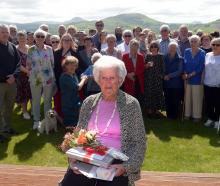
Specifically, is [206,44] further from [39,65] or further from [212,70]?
[39,65]

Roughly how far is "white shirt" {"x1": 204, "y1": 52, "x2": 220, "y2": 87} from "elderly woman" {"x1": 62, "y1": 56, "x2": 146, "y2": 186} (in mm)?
5545

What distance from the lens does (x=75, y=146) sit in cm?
355

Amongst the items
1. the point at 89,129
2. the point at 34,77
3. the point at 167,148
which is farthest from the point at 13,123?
the point at 89,129

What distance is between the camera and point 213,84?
8984 millimetres

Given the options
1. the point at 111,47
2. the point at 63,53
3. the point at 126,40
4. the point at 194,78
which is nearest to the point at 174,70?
the point at 194,78

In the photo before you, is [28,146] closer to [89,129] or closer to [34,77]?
[34,77]

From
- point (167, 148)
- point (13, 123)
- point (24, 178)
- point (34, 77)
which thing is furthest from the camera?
point (13, 123)

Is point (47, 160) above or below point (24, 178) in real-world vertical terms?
below

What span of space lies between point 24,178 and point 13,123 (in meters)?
4.46

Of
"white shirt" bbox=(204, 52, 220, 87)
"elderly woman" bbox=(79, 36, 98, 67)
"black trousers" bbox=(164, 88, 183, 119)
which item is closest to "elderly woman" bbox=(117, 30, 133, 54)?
"elderly woman" bbox=(79, 36, 98, 67)

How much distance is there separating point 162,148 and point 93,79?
203 centimetres

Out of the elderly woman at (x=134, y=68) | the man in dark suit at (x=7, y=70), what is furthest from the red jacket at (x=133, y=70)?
the man in dark suit at (x=7, y=70)

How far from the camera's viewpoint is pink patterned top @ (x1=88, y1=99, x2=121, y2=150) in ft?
12.0

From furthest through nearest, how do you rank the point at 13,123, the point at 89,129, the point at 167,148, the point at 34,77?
the point at 13,123
the point at 34,77
the point at 167,148
the point at 89,129
